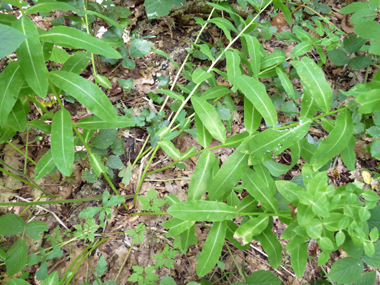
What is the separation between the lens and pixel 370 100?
1265 mm

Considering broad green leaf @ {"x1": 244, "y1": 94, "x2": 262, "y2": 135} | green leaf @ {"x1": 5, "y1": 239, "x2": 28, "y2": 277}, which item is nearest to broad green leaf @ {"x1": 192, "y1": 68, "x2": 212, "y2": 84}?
broad green leaf @ {"x1": 244, "y1": 94, "x2": 262, "y2": 135}

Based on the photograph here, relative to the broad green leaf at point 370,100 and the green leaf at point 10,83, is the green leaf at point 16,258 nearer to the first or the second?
the green leaf at point 10,83

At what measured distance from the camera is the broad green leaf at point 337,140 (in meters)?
1.31

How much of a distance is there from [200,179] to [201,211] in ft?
0.73

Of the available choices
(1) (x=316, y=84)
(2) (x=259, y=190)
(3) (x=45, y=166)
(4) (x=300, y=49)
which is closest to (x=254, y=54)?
(4) (x=300, y=49)

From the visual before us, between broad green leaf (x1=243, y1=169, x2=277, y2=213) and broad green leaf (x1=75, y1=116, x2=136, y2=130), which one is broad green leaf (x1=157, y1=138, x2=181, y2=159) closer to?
broad green leaf (x1=75, y1=116, x2=136, y2=130)

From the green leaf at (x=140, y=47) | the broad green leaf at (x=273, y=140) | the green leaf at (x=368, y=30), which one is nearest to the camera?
the broad green leaf at (x=273, y=140)

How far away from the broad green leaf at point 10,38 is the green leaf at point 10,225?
4.22ft

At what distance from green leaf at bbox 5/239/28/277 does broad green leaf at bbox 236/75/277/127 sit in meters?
1.93

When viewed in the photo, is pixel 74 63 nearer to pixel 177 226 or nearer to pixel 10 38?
pixel 10 38

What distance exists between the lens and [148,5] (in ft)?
7.22

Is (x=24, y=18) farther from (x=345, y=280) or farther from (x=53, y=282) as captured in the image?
(x=345, y=280)

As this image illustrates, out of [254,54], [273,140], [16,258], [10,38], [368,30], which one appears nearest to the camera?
[10,38]

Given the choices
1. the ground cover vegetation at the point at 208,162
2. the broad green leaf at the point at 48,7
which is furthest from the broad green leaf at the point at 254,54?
the broad green leaf at the point at 48,7
